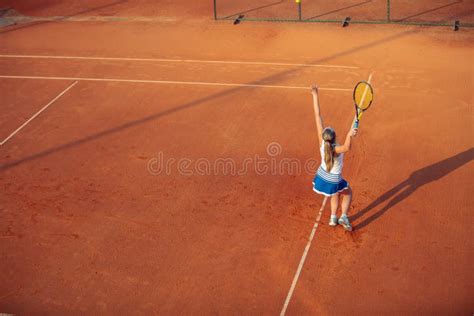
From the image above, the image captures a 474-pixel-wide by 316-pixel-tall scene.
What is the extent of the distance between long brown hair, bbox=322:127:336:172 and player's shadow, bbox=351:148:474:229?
1.50 meters

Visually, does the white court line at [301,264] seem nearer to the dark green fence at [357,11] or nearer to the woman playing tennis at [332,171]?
the woman playing tennis at [332,171]

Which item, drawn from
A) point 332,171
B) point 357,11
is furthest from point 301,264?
point 357,11

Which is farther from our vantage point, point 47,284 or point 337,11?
point 337,11

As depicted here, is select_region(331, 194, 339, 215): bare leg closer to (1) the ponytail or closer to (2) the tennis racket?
(1) the ponytail

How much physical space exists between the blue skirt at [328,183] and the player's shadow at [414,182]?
2.91 ft

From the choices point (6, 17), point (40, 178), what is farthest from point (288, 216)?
point (6, 17)

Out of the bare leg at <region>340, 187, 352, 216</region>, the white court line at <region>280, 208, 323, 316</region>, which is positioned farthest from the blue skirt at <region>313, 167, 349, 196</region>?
the white court line at <region>280, 208, 323, 316</region>

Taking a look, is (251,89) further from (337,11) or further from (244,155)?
(337,11)

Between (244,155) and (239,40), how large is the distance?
23.0ft

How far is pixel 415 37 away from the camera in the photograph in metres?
18.5

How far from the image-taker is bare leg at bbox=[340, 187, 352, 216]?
10.5 meters

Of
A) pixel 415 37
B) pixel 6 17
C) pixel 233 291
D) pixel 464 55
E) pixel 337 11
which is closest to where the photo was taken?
pixel 233 291

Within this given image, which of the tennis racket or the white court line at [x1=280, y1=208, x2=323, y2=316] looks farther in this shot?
the tennis racket

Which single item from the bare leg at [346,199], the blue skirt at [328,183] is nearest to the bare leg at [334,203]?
the bare leg at [346,199]
